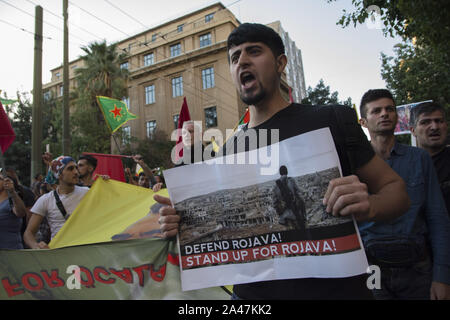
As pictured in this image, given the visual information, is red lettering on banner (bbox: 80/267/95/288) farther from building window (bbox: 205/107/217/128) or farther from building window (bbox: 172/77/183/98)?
building window (bbox: 172/77/183/98)

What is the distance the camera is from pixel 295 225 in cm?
103

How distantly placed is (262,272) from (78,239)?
2.22 metres

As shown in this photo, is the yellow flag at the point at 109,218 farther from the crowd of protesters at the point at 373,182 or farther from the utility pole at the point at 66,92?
the utility pole at the point at 66,92

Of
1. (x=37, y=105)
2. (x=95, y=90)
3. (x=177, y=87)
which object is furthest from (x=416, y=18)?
(x=177, y=87)

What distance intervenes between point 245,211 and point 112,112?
820cm

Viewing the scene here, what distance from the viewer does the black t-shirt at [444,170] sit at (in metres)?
2.09

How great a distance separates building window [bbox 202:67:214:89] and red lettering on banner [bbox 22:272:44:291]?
25.2 m

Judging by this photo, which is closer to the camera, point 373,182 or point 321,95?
point 373,182

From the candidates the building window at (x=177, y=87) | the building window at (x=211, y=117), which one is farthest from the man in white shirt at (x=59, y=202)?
the building window at (x=177, y=87)

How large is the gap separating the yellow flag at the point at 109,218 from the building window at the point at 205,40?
88.5ft

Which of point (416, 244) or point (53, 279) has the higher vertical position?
point (416, 244)

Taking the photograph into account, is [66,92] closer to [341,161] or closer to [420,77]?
[341,161]

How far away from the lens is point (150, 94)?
29531mm

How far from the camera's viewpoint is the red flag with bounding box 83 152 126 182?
6684 mm
